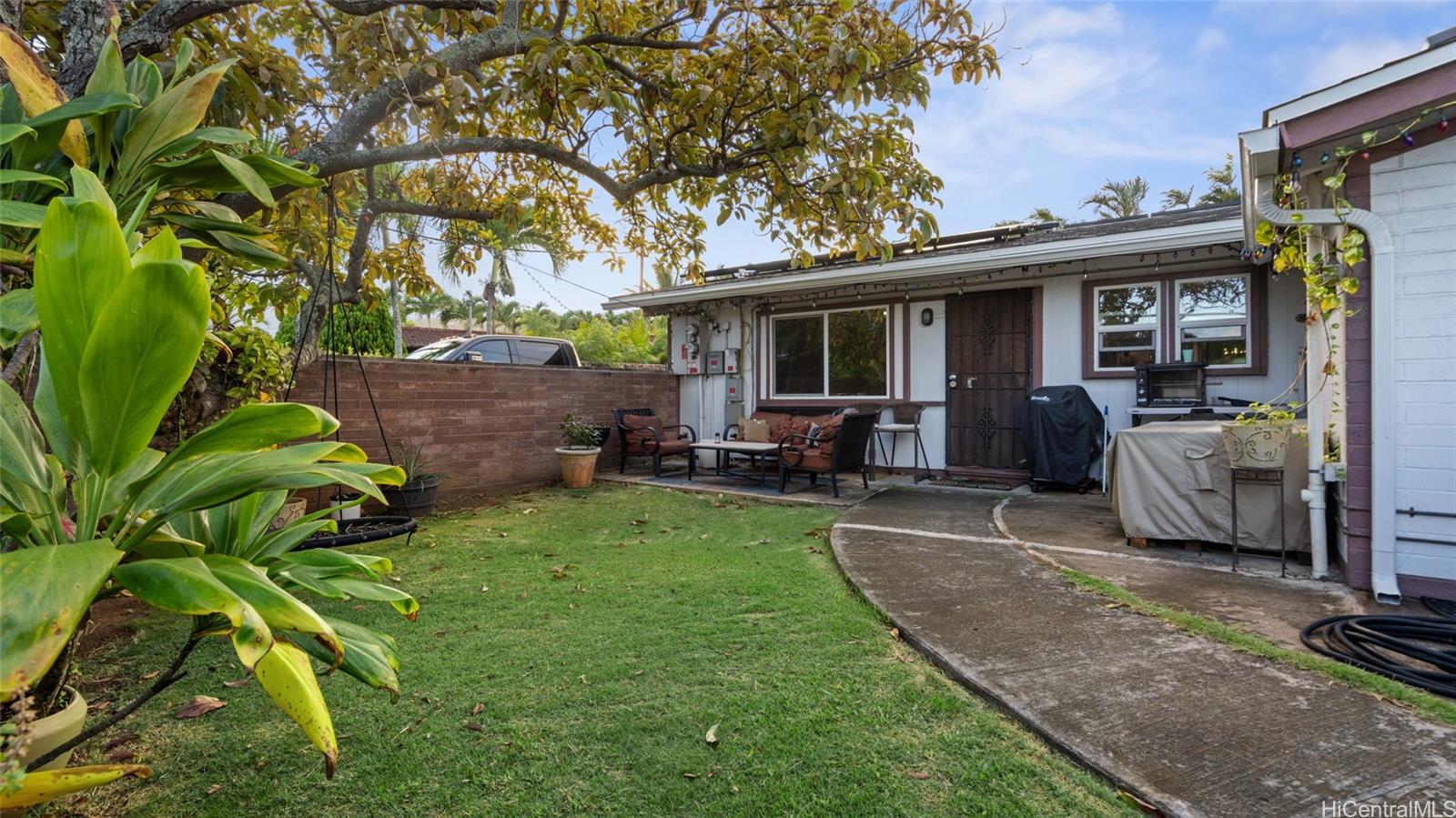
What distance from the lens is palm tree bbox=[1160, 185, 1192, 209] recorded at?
2119 centimetres

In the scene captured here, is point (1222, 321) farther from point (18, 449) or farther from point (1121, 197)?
point (1121, 197)

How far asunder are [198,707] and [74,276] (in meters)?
2.02

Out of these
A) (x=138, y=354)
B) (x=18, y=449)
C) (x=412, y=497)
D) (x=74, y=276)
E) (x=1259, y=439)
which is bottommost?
(x=412, y=497)

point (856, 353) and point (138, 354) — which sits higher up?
point (856, 353)

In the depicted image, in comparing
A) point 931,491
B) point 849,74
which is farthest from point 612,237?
point 931,491

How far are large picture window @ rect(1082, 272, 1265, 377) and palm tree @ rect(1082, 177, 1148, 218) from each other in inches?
703

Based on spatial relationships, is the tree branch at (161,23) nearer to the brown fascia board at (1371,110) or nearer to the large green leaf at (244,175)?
the large green leaf at (244,175)

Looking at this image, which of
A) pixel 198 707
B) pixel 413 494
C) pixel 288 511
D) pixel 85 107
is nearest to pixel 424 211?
pixel 413 494

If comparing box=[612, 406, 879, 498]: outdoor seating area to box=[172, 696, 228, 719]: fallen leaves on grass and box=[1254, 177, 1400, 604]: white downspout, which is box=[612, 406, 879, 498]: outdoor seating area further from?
box=[172, 696, 228, 719]: fallen leaves on grass

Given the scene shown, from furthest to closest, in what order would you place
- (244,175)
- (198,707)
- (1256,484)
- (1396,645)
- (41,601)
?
(1256,484) → (1396,645) → (198,707) → (244,175) → (41,601)

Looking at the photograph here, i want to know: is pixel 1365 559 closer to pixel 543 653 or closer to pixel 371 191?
pixel 543 653

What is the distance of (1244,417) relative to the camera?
397 cm

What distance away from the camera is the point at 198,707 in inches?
88.7

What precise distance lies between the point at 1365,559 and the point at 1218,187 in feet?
76.7
